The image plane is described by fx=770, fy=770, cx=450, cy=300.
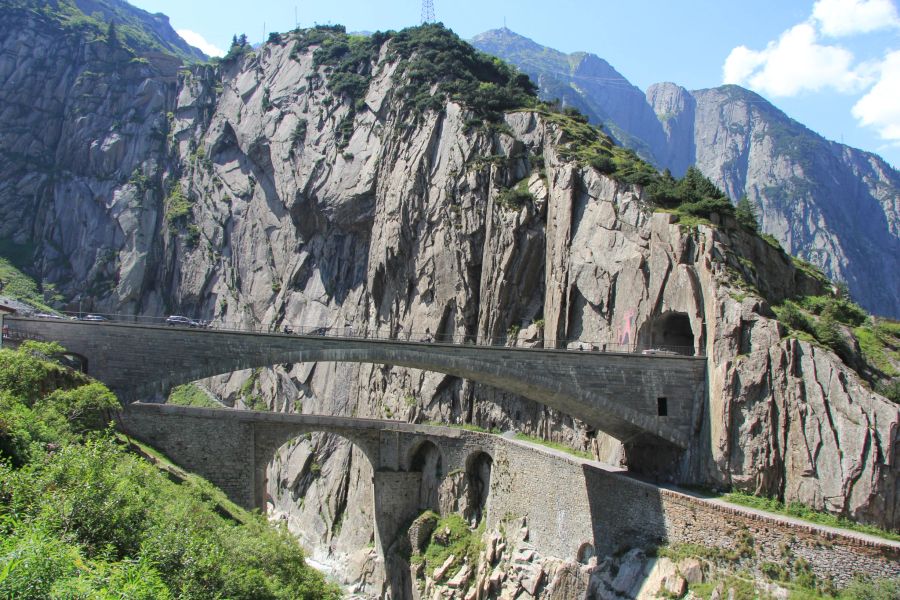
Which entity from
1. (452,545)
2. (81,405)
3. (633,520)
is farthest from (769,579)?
(81,405)

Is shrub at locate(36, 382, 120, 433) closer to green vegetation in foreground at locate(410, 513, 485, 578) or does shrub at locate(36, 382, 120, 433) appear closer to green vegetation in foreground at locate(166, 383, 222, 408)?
green vegetation in foreground at locate(410, 513, 485, 578)

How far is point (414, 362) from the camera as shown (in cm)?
3494

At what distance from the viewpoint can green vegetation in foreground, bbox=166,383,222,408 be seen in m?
76.6

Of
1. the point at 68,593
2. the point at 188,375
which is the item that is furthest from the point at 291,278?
the point at 68,593

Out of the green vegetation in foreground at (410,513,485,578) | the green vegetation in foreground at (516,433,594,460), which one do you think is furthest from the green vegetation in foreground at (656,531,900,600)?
the green vegetation in foreground at (410,513,485,578)

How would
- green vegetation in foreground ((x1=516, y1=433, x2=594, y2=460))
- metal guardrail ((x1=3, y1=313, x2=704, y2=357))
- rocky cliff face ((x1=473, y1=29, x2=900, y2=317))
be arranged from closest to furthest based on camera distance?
metal guardrail ((x1=3, y1=313, x2=704, y2=357)) → green vegetation in foreground ((x1=516, y1=433, x2=594, y2=460)) → rocky cliff face ((x1=473, y1=29, x2=900, y2=317))

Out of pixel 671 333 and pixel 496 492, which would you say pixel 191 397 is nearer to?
pixel 496 492

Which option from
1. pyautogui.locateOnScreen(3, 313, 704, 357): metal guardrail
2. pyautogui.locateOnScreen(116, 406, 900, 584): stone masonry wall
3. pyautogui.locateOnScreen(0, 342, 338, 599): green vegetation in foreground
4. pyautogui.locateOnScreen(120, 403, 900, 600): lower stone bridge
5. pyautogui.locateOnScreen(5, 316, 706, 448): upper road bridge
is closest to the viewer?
pyautogui.locateOnScreen(0, 342, 338, 599): green vegetation in foreground

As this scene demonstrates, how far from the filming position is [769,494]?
30812 mm

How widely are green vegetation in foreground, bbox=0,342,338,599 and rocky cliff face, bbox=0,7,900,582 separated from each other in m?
19.9

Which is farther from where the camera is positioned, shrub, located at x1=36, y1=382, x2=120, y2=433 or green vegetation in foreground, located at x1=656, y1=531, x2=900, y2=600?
shrub, located at x1=36, y1=382, x2=120, y2=433

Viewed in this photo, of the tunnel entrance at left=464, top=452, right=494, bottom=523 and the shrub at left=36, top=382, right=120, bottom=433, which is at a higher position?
the shrub at left=36, top=382, right=120, bottom=433

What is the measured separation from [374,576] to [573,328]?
21475mm

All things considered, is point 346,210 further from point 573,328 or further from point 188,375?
point 188,375
